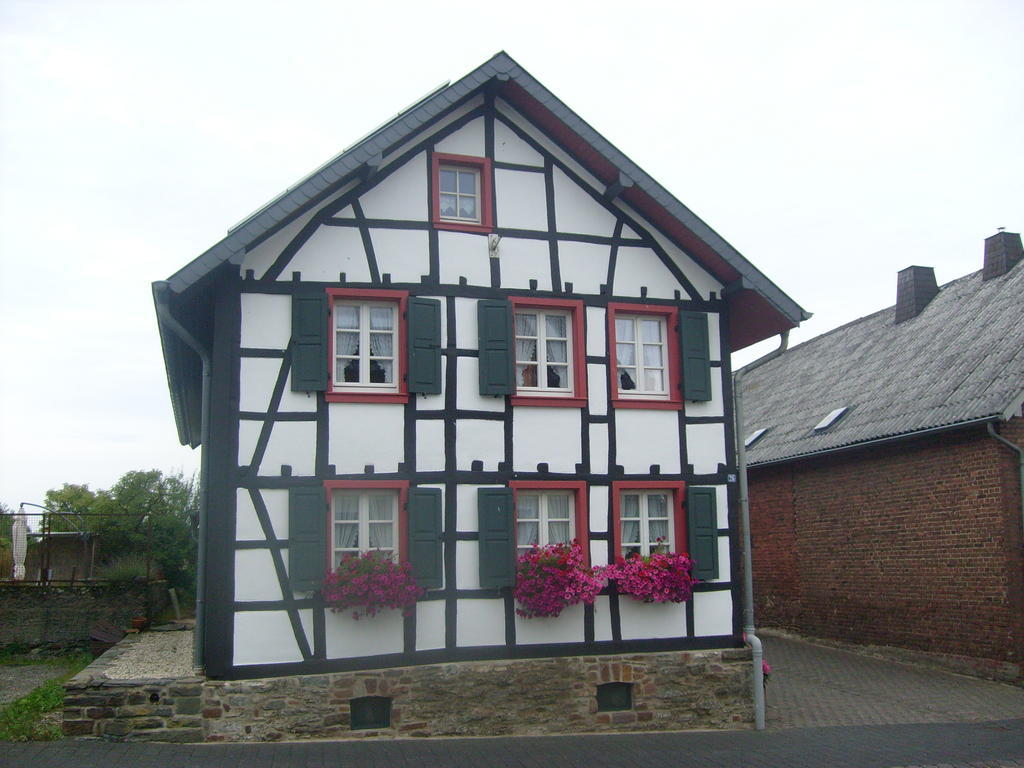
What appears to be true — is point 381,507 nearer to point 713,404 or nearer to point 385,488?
point 385,488

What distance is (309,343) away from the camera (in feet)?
38.5

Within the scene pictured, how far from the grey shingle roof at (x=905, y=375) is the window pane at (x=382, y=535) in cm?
851

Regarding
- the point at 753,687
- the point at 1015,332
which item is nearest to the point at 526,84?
the point at 753,687

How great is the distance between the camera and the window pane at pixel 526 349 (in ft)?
42.3

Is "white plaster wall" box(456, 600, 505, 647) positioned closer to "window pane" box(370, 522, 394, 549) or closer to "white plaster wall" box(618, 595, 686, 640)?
"window pane" box(370, 522, 394, 549)

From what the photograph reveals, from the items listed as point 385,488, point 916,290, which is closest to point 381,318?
point 385,488

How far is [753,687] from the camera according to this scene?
1268 cm

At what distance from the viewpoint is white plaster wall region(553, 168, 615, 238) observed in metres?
13.2

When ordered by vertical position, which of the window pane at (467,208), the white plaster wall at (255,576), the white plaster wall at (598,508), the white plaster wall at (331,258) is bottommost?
the white plaster wall at (255,576)

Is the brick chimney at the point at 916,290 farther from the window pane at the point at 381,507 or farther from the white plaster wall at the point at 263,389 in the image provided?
the white plaster wall at the point at 263,389

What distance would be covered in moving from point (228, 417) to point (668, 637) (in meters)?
5.82

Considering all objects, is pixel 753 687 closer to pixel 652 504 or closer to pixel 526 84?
pixel 652 504

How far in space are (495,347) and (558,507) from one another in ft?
6.85

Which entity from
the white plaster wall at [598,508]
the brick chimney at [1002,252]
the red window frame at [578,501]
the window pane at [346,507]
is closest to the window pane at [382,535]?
the window pane at [346,507]
